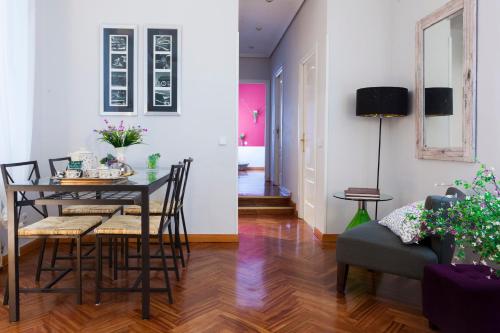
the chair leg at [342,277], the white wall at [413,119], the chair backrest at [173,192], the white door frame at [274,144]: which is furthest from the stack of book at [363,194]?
the white door frame at [274,144]

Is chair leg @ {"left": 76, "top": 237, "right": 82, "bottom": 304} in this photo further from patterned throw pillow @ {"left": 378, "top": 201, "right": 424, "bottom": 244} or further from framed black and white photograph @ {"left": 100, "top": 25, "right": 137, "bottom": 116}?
patterned throw pillow @ {"left": 378, "top": 201, "right": 424, "bottom": 244}

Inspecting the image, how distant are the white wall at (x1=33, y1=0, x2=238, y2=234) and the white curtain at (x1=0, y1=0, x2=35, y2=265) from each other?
434 millimetres

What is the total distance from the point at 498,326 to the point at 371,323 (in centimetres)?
71

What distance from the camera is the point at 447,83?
331 centimetres

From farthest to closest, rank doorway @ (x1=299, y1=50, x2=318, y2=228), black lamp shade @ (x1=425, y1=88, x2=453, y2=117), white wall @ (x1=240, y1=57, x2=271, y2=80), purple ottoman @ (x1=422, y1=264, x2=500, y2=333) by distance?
white wall @ (x1=240, y1=57, x2=271, y2=80), doorway @ (x1=299, y1=50, x2=318, y2=228), black lamp shade @ (x1=425, y1=88, x2=453, y2=117), purple ottoman @ (x1=422, y1=264, x2=500, y2=333)

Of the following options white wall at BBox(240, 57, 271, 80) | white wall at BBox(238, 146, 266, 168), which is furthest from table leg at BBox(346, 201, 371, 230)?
white wall at BBox(238, 146, 266, 168)

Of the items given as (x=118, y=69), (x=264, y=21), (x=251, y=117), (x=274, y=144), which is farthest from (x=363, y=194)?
(x=251, y=117)

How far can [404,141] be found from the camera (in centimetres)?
411

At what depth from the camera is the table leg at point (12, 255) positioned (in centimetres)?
244

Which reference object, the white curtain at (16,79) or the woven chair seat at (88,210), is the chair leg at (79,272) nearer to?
the woven chair seat at (88,210)

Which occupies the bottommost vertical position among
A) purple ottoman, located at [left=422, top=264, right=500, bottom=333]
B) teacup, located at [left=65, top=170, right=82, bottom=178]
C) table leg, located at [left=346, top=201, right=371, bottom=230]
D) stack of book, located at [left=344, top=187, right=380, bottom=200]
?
purple ottoman, located at [left=422, top=264, right=500, bottom=333]

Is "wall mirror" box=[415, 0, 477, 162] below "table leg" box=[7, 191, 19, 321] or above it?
above

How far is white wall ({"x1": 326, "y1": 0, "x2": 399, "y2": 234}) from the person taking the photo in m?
4.32

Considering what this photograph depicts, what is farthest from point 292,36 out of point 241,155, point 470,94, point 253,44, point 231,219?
point 241,155
